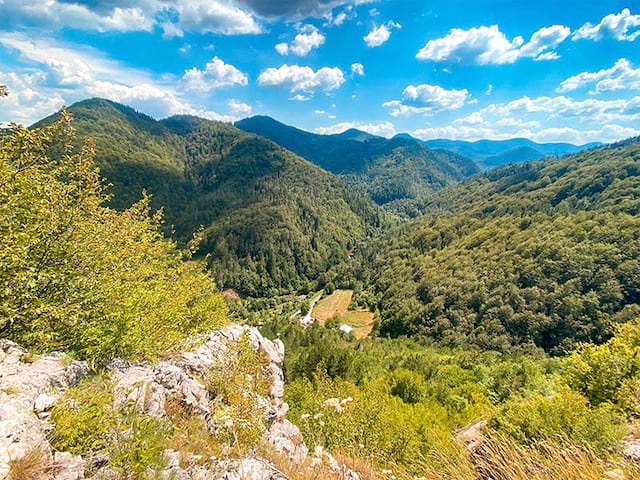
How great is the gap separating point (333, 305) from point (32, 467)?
5628 inches

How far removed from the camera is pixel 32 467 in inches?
190

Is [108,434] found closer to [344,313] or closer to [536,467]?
[536,467]

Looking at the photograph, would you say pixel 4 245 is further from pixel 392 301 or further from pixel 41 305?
pixel 392 301

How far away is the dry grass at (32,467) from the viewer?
463 centimetres

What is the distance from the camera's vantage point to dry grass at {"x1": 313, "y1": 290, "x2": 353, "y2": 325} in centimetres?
13312

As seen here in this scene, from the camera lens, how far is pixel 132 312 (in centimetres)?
1007

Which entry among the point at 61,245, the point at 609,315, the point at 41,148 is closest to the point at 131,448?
the point at 61,245

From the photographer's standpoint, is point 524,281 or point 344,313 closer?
point 524,281

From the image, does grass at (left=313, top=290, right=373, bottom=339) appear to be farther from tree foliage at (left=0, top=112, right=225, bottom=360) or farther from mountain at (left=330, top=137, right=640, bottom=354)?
tree foliage at (left=0, top=112, right=225, bottom=360)

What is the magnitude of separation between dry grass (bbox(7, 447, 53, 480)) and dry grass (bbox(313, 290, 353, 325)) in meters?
122

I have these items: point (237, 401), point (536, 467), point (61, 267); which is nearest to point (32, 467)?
point (61, 267)

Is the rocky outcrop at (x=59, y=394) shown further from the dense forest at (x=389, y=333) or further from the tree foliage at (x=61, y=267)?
the tree foliage at (x=61, y=267)

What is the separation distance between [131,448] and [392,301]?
130 metres

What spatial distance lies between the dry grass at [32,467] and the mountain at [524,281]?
79796 mm
